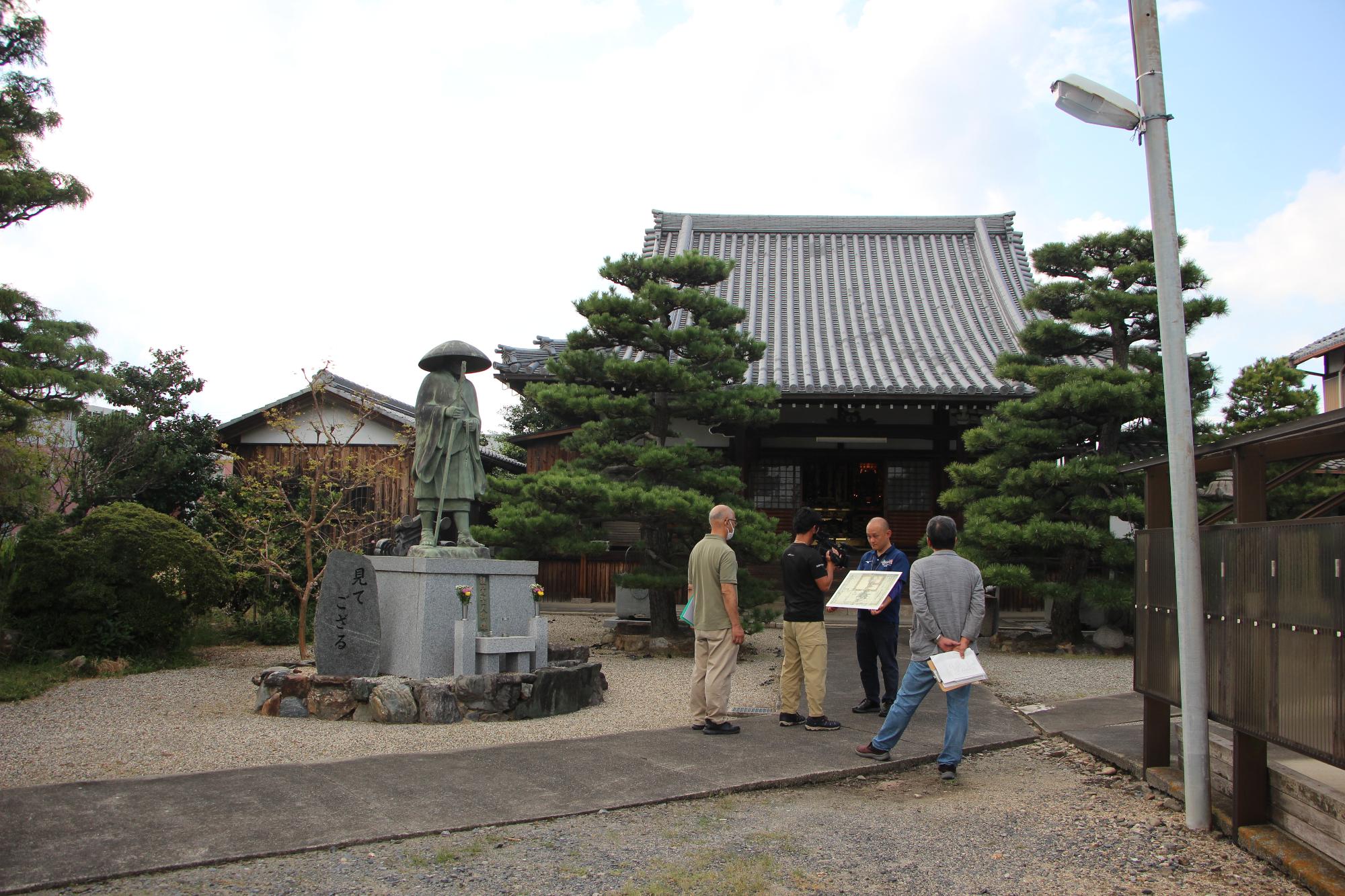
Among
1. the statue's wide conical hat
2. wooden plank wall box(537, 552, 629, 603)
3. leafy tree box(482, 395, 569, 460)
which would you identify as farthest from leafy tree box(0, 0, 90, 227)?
leafy tree box(482, 395, 569, 460)

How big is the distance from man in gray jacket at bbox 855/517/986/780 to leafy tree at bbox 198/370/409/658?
6889 mm

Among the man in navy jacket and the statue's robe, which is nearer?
the man in navy jacket

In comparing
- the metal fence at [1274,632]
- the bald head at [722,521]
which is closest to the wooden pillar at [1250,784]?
the metal fence at [1274,632]

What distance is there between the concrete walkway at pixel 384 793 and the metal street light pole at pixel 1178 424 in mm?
1629

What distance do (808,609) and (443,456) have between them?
3.63m

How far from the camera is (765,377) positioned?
1430 centimetres

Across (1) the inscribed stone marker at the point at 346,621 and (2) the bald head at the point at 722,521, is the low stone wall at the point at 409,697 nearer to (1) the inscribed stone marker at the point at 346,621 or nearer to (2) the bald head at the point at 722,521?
(1) the inscribed stone marker at the point at 346,621

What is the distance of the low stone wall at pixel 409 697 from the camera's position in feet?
23.3

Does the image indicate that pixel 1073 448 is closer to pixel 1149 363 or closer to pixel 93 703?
pixel 1149 363

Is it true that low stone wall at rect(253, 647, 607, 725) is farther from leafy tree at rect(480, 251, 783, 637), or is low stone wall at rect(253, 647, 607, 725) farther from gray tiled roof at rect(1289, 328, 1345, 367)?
gray tiled roof at rect(1289, 328, 1345, 367)

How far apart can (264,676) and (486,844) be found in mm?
4055

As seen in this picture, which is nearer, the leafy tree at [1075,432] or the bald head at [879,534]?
the bald head at [879,534]

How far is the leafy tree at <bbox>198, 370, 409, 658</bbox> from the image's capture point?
11023mm

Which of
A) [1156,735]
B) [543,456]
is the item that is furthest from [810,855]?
[543,456]
